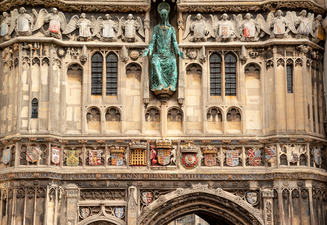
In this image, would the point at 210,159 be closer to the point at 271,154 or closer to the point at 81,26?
the point at 271,154

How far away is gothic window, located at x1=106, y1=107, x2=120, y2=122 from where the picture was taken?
27.1 m

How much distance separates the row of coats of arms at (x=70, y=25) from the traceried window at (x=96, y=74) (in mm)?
717

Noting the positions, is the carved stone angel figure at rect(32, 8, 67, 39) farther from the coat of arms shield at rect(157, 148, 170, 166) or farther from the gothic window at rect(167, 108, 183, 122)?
the coat of arms shield at rect(157, 148, 170, 166)

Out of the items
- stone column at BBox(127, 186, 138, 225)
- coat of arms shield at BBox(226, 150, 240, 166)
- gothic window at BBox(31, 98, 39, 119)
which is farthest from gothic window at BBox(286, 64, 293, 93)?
gothic window at BBox(31, 98, 39, 119)

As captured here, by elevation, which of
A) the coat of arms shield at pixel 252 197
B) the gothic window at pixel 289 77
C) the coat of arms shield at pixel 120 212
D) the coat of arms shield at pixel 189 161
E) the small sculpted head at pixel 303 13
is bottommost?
the coat of arms shield at pixel 120 212

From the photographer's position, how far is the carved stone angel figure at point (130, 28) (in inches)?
1080

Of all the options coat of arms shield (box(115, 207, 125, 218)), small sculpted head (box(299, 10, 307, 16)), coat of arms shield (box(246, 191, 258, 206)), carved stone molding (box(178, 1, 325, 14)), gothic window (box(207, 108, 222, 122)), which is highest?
carved stone molding (box(178, 1, 325, 14))

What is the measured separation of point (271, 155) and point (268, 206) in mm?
1733

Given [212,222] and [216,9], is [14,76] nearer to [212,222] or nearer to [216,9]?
[216,9]

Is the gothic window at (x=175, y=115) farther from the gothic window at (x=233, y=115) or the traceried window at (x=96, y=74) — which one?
the traceried window at (x=96, y=74)

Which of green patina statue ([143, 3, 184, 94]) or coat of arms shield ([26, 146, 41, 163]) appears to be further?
green patina statue ([143, 3, 184, 94])

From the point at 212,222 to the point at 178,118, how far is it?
16.0ft

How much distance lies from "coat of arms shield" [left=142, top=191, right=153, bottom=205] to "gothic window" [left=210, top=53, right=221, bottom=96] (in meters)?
4.25

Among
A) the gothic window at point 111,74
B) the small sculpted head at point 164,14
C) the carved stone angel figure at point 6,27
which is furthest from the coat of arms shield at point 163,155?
the carved stone angel figure at point 6,27
